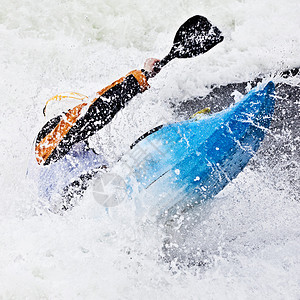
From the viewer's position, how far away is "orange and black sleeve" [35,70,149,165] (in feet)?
4.15

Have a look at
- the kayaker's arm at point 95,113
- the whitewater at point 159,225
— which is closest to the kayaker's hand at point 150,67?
the kayaker's arm at point 95,113

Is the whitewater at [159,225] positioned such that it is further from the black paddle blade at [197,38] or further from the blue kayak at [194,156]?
the black paddle blade at [197,38]

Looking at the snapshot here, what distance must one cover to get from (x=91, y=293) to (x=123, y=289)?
115 millimetres

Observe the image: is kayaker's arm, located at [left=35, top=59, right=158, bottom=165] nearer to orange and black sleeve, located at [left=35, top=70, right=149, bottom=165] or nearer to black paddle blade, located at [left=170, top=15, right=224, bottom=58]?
orange and black sleeve, located at [left=35, top=70, right=149, bottom=165]

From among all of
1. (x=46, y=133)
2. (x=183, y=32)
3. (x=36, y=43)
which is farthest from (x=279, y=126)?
(x=36, y=43)

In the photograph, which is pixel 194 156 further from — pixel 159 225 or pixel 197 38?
pixel 197 38

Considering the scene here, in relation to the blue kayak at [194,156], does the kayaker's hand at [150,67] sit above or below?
above

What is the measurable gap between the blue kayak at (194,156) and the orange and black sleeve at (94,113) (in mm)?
165

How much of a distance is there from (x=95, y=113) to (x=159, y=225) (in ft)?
1.57

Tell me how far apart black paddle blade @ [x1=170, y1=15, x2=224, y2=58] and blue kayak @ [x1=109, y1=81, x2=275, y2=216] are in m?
0.25

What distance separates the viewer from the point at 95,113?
1.27m

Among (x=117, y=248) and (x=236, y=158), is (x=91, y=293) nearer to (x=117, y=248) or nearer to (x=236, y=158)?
(x=117, y=248)

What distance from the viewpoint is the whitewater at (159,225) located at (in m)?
1.35

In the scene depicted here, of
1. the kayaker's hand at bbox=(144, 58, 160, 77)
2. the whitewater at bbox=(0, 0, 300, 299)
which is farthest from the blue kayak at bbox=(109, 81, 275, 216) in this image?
the kayaker's hand at bbox=(144, 58, 160, 77)
